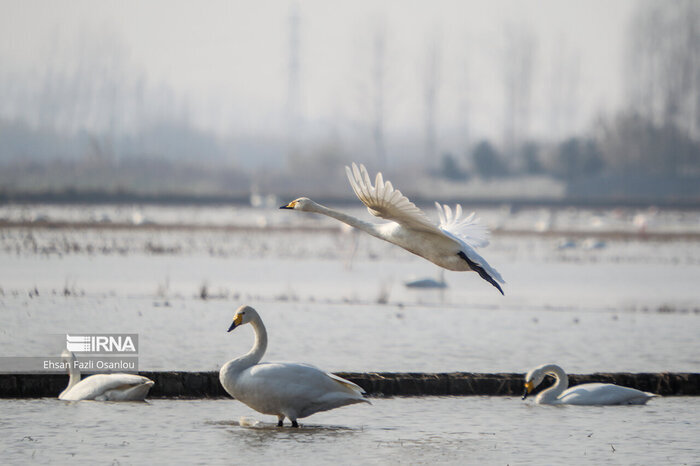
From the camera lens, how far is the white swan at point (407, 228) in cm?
846

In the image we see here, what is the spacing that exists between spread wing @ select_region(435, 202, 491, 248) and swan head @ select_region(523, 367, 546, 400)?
1.16m

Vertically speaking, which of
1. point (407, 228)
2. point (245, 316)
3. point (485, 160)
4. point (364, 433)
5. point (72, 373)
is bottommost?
point (364, 433)

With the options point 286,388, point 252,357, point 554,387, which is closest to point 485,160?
point 554,387

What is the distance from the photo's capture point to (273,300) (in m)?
17.8

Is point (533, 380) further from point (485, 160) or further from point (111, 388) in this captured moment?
point (485, 160)

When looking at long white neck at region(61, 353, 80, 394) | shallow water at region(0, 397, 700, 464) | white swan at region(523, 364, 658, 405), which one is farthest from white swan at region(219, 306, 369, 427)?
white swan at region(523, 364, 658, 405)

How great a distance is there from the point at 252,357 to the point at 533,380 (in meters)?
2.60

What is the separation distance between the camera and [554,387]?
32.6 feet

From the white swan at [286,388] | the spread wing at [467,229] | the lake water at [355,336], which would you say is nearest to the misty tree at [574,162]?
the lake water at [355,336]

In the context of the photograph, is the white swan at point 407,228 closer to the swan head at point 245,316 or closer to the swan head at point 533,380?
the swan head at point 245,316

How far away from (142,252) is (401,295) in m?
9.72

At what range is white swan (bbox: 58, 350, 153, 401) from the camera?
940 centimetres

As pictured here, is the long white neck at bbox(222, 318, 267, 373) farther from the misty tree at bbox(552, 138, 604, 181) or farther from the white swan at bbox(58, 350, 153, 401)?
the misty tree at bbox(552, 138, 604, 181)

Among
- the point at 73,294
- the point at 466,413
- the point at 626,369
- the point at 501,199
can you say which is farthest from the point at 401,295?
the point at 501,199
